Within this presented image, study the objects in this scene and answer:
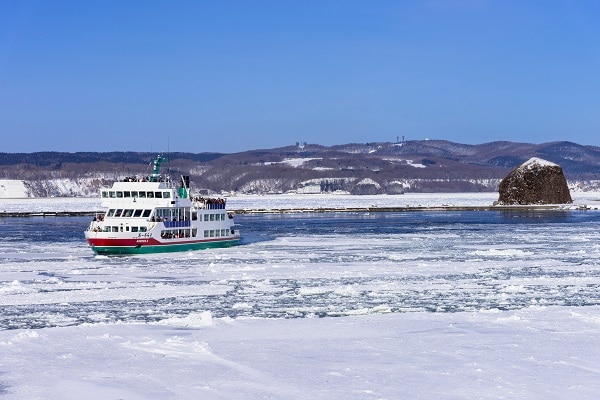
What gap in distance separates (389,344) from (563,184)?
140 m

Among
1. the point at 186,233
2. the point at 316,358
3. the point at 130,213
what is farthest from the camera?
the point at 186,233

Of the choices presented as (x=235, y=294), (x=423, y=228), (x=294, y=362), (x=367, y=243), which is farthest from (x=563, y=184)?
(x=294, y=362)

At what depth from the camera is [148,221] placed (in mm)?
54750

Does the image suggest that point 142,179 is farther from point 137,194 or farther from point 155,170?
point 155,170

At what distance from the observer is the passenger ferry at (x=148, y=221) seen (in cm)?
5350

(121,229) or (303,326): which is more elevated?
(121,229)

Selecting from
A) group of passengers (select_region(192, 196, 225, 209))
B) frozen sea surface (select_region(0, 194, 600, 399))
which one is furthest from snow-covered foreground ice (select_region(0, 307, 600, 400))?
group of passengers (select_region(192, 196, 225, 209))

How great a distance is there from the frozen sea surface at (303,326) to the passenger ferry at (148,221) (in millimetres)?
2168

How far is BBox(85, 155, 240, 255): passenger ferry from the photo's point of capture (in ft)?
176

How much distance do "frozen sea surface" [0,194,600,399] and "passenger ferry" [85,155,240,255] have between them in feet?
7.11

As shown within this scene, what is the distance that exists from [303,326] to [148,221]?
30.4 meters

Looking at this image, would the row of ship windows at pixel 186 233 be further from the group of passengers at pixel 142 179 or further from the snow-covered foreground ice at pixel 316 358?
the snow-covered foreground ice at pixel 316 358

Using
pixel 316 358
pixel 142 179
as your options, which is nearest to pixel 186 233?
pixel 142 179

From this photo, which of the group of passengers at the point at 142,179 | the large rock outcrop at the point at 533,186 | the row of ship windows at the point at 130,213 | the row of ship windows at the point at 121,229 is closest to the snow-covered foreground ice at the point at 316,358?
the row of ship windows at the point at 121,229
